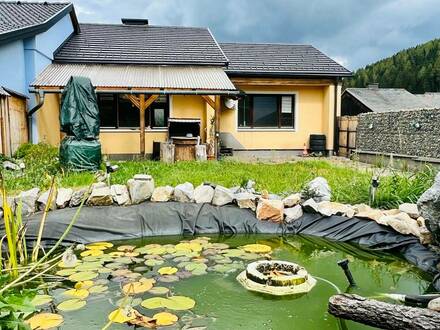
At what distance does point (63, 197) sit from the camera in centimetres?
572

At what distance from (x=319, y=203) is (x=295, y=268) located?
1.95 m

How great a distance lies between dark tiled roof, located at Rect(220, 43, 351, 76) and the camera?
14.0 m

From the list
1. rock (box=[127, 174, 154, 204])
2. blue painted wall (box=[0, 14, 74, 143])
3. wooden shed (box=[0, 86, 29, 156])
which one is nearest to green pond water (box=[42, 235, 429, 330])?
rock (box=[127, 174, 154, 204])

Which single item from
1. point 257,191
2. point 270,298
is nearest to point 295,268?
point 270,298

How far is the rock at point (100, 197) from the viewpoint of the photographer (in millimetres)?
5767

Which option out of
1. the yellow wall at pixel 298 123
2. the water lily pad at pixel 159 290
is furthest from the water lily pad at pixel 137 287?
the yellow wall at pixel 298 123

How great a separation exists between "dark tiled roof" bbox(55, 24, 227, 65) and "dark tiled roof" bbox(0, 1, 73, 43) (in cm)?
113

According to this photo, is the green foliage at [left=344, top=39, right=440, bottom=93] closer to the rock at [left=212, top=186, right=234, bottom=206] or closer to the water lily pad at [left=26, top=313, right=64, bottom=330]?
the rock at [left=212, top=186, right=234, bottom=206]

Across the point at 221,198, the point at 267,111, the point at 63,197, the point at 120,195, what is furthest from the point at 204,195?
the point at 267,111

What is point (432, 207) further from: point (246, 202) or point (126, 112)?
point (126, 112)

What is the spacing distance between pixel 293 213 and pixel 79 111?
504 cm

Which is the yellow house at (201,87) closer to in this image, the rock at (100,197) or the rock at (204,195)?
the rock at (204,195)

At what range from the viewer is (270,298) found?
143 inches

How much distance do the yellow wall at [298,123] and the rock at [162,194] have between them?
8446 millimetres
